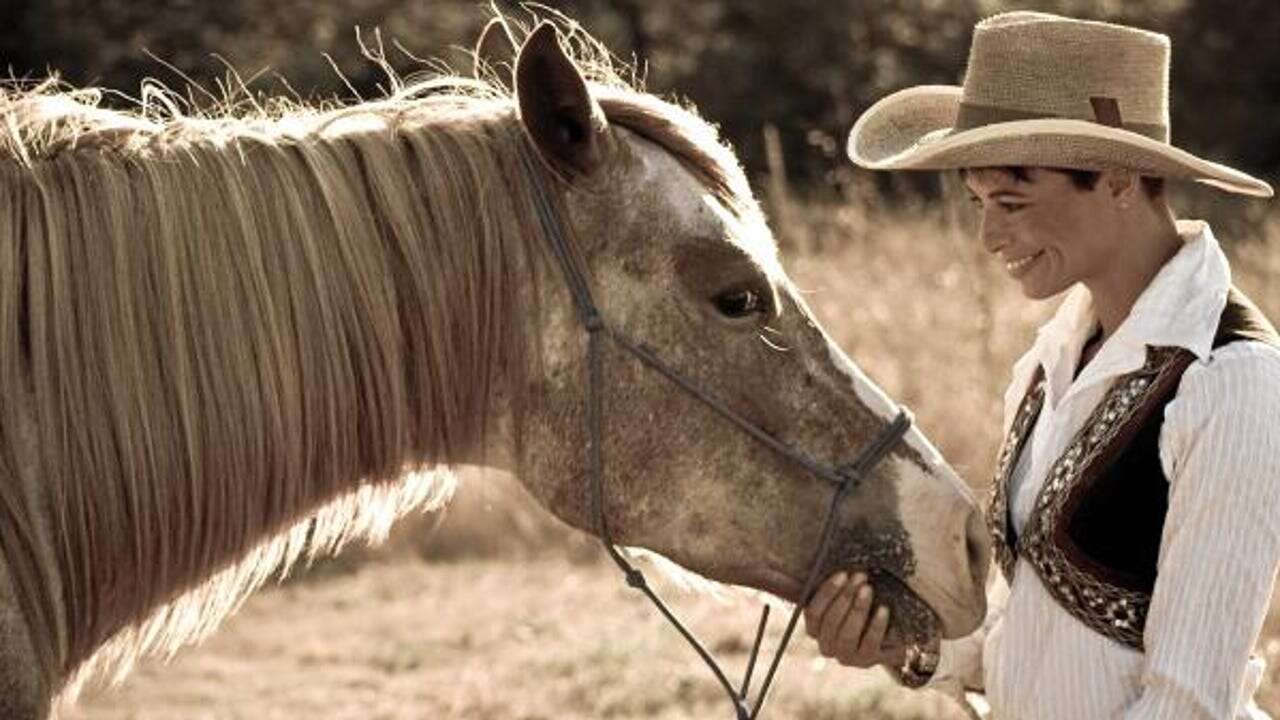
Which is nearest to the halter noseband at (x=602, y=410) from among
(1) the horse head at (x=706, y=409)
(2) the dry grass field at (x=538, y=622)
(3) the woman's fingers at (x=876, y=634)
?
(1) the horse head at (x=706, y=409)

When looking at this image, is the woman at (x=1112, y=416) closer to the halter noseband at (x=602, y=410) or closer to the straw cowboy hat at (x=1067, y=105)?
the straw cowboy hat at (x=1067, y=105)

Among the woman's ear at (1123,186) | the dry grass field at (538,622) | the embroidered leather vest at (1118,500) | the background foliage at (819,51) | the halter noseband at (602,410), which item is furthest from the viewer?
the background foliage at (819,51)

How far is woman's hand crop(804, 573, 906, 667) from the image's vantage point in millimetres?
3100

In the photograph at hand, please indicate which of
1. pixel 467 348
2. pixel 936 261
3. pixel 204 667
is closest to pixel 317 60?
Answer: pixel 936 261

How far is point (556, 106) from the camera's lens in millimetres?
2977

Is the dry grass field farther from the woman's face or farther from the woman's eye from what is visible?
the woman's face

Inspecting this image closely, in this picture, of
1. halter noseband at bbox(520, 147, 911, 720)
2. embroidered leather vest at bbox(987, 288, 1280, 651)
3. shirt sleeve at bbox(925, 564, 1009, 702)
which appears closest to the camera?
embroidered leather vest at bbox(987, 288, 1280, 651)

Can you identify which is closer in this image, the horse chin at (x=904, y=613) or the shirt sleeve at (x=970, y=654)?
the horse chin at (x=904, y=613)

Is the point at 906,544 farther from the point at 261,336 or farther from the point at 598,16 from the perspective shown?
the point at 598,16

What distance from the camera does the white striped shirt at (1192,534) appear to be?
2.60m

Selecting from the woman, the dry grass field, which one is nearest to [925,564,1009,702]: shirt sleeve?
the woman

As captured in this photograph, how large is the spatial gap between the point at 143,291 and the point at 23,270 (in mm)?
173

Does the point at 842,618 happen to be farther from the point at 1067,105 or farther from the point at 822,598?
the point at 1067,105

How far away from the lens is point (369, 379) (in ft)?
9.71
